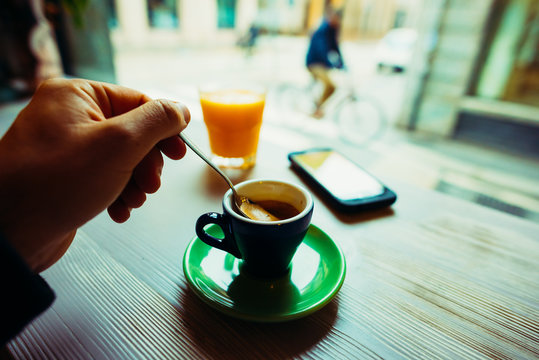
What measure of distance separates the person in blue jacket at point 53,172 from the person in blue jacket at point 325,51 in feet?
10.6

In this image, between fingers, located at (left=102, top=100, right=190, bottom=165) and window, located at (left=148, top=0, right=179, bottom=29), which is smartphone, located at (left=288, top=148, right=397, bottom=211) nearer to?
fingers, located at (left=102, top=100, right=190, bottom=165)

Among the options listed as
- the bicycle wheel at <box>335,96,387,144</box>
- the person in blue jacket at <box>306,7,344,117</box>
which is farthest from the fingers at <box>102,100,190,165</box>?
the person in blue jacket at <box>306,7,344,117</box>

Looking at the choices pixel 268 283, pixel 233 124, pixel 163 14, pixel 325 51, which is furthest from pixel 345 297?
pixel 163 14

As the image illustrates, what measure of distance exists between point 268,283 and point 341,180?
0.36 metres

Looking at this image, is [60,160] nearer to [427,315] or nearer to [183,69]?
[427,315]

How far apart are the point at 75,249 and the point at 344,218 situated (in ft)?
1.61

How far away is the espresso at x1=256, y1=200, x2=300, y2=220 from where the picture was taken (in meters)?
0.49

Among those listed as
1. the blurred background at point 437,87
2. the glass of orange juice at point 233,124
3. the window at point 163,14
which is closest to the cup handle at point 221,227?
the glass of orange juice at point 233,124

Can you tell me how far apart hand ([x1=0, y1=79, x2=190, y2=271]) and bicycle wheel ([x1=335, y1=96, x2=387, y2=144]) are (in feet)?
10.00

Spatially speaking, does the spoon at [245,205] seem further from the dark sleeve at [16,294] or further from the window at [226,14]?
the window at [226,14]

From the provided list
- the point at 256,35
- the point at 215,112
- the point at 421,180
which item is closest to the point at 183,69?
the point at 256,35

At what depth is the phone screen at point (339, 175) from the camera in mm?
672

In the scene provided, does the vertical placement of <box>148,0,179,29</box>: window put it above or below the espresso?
above

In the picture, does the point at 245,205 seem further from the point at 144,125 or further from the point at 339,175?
the point at 339,175
